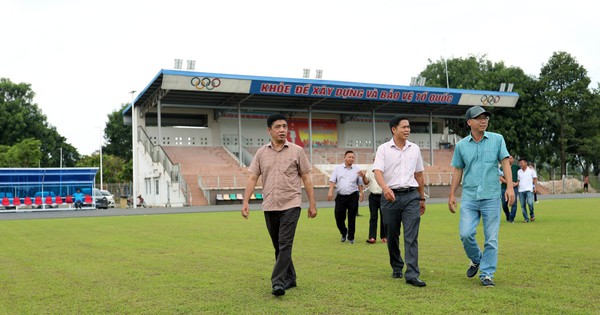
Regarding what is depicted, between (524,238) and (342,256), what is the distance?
167 inches

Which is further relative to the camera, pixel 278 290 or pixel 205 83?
pixel 205 83

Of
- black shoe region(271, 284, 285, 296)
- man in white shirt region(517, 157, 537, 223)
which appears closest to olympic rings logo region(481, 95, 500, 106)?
man in white shirt region(517, 157, 537, 223)

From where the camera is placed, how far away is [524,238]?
12.2 m

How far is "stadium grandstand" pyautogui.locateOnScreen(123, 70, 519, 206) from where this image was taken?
4216 cm

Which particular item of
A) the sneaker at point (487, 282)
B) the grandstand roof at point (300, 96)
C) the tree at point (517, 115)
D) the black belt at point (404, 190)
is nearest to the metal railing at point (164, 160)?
the grandstand roof at point (300, 96)

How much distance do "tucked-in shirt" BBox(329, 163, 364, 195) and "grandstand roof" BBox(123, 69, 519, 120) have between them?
3079cm

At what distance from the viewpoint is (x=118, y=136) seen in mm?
91438

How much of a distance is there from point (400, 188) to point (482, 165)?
3.14 ft

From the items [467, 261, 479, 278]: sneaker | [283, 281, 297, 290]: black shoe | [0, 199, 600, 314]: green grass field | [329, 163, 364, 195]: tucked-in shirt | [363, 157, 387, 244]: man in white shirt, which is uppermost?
[329, 163, 364, 195]: tucked-in shirt

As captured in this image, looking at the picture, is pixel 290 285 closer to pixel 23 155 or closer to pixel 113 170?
pixel 23 155

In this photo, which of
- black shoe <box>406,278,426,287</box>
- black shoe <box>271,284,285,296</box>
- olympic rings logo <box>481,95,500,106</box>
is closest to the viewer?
black shoe <box>271,284,285,296</box>

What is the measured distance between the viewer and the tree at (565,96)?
58.0 m

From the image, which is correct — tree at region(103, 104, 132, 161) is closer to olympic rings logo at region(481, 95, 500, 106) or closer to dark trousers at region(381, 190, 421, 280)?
olympic rings logo at region(481, 95, 500, 106)

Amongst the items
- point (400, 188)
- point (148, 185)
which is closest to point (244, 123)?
point (148, 185)
